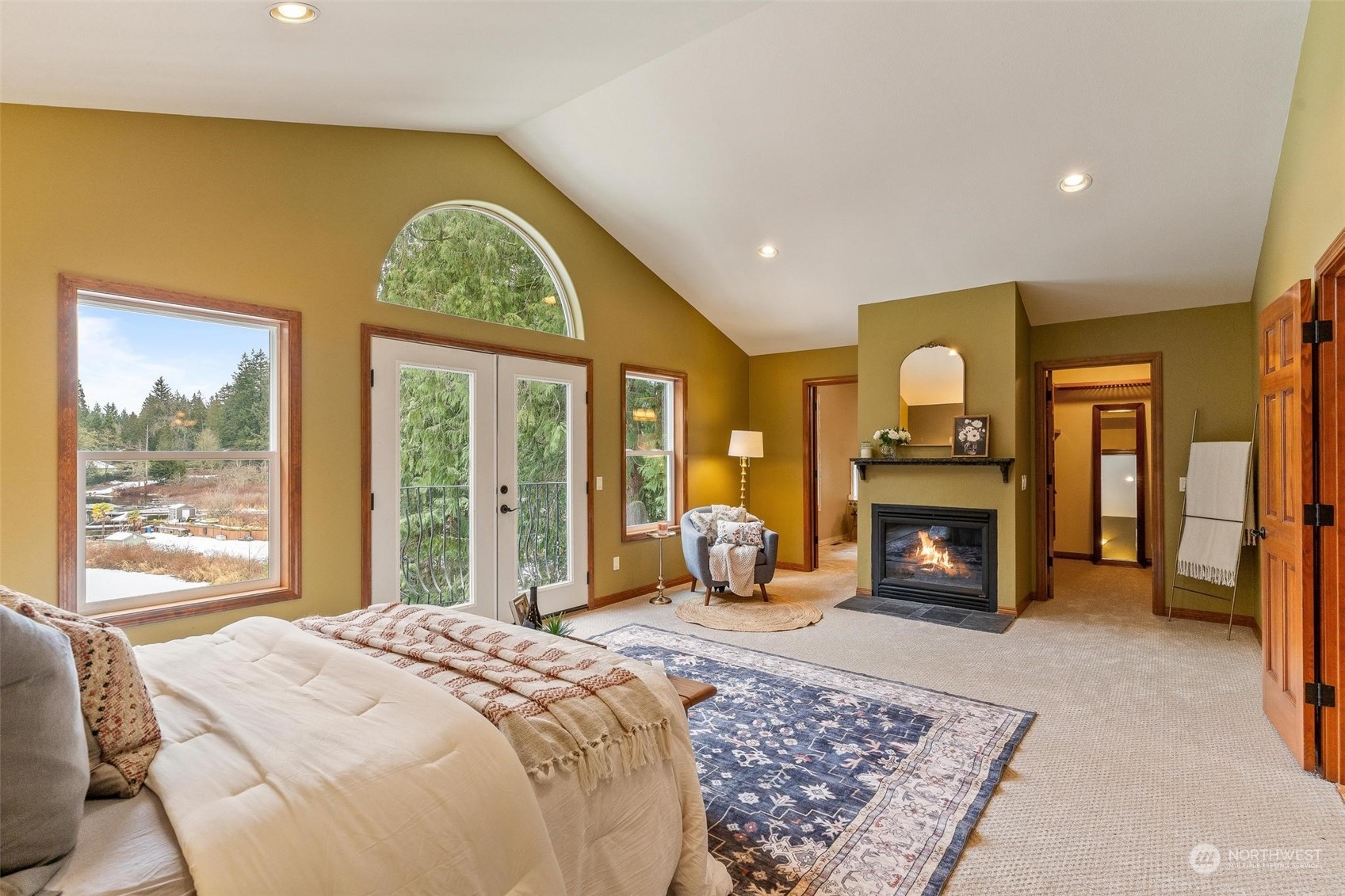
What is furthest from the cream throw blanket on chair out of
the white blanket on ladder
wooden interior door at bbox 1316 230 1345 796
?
wooden interior door at bbox 1316 230 1345 796

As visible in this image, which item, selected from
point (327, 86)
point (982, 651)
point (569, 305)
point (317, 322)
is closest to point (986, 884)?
point (982, 651)

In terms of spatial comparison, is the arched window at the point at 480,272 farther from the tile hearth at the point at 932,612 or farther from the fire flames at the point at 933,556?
the fire flames at the point at 933,556

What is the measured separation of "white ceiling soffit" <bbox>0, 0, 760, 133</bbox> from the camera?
7.18 ft

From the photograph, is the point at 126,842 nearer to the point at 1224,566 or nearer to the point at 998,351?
the point at 998,351

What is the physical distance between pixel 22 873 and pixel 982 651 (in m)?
4.42

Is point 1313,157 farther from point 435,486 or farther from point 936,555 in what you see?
point 435,486

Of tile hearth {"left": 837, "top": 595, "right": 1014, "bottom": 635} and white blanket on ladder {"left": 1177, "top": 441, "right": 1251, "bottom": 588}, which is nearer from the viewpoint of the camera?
white blanket on ladder {"left": 1177, "top": 441, "right": 1251, "bottom": 588}

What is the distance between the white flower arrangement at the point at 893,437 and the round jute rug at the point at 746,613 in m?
1.54

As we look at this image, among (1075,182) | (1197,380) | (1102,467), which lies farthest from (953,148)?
(1102,467)

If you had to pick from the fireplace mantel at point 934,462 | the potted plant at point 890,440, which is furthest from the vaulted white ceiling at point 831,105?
the fireplace mantel at point 934,462

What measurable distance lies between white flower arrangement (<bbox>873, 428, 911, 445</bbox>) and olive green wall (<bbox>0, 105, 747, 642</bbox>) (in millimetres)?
2281

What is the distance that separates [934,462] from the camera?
208 inches

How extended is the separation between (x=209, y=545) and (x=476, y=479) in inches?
61.1

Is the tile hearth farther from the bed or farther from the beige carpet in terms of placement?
the bed
